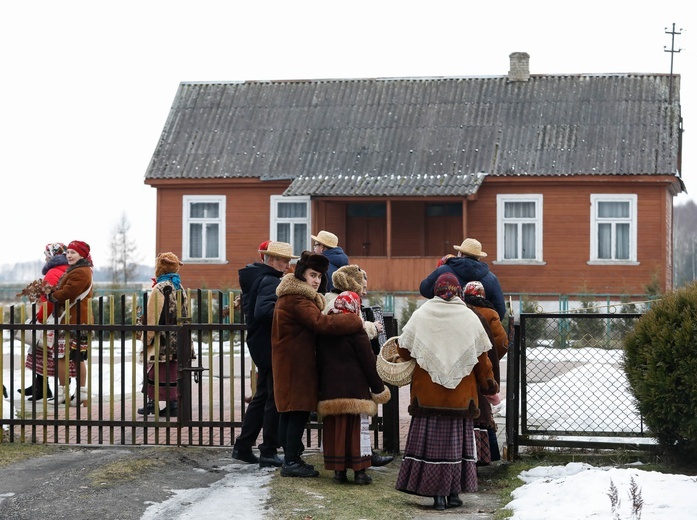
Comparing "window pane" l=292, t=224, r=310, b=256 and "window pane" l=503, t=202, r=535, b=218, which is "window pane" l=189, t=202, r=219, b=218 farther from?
"window pane" l=503, t=202, r=535, b=218

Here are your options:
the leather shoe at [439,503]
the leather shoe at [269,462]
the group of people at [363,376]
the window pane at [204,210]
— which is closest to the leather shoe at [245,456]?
the leather shoe at [269,462]

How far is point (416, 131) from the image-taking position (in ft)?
92.2

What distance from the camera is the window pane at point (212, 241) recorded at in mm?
28844

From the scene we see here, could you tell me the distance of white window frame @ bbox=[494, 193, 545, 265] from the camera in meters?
27.0

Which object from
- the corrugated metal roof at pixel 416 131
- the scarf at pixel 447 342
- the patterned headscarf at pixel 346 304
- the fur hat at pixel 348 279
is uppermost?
the corrugated metal roof at pixel 416 131

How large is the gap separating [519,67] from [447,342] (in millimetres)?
22857

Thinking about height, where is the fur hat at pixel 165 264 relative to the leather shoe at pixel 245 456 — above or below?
above

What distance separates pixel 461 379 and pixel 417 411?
0.38 metres

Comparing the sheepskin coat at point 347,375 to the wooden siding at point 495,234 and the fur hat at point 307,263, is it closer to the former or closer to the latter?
the fur hat at point 307,263

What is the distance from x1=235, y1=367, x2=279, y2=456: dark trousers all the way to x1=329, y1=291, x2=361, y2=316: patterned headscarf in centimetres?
104

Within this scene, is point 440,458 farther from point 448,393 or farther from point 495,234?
point 495,234

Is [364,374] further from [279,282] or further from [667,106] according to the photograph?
[667,106]

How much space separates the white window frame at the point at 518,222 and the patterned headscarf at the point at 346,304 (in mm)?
19966

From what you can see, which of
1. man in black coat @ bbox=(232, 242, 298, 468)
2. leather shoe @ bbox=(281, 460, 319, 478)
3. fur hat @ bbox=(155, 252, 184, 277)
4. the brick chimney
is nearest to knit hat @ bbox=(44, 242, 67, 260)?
fur hat @ bbox=(155, 252, 184, 277)
